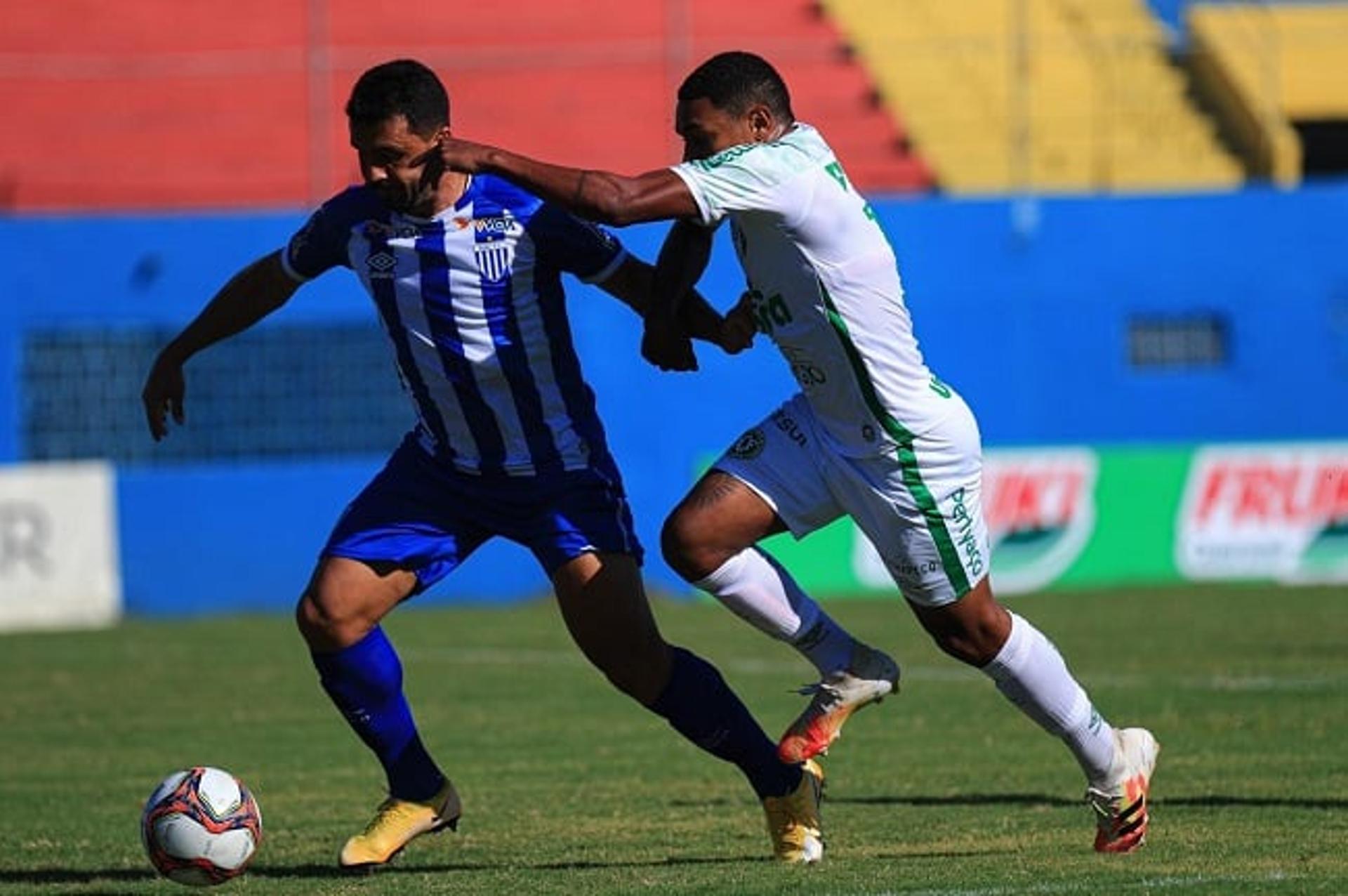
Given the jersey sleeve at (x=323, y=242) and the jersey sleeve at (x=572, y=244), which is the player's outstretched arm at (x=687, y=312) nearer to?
the jersey sleeve at (x=572, y=244)

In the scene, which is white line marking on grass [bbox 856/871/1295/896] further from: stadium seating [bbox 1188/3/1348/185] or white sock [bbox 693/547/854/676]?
stadium seating [bbox 1188/3/1348/185]

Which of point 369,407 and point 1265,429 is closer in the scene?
point 369,407

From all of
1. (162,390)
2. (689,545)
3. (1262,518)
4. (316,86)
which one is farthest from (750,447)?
(316,86)

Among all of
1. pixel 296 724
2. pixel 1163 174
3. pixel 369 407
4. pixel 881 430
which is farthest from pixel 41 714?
pixel 1163 174

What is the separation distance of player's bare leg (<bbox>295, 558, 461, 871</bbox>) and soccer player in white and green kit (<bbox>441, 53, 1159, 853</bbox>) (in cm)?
94

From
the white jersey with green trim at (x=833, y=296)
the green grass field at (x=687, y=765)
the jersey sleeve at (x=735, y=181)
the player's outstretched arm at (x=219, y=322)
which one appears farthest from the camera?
the player's outstretched arm at (x=219, y=322)

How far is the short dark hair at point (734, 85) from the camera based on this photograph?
8016 mm

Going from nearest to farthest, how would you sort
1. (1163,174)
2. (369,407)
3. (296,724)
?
(296,724), (369,407), (1163,174)

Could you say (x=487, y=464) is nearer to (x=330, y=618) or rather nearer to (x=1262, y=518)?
(x=330, y=618)

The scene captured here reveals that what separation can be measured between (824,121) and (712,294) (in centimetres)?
324

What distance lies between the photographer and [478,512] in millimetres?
8625

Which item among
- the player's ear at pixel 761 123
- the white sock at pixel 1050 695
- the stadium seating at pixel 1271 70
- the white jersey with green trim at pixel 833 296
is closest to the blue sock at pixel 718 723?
the white sock at pixel 1050 695

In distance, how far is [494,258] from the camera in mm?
8422

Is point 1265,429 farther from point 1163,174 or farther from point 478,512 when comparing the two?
point 478,512
